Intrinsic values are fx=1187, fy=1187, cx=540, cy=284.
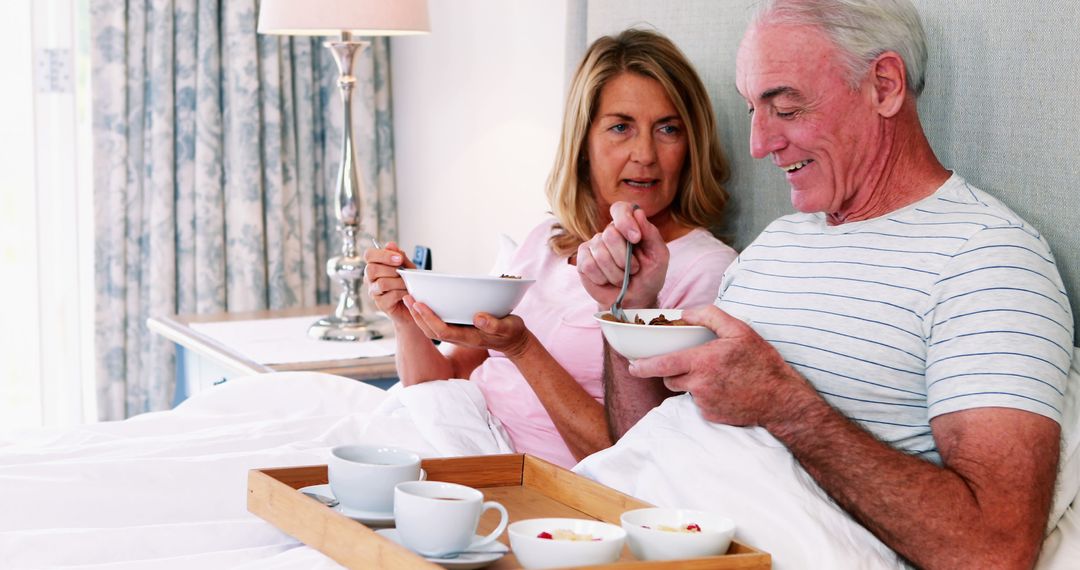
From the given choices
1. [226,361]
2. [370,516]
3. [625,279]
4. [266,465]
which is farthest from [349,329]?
[370,516]

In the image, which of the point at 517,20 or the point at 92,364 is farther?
the point at 92,364

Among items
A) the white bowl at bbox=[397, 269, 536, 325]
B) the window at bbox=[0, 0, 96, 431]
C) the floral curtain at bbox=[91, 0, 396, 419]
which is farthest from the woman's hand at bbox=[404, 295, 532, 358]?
the window at bbox=[0, 0, 96, 431]

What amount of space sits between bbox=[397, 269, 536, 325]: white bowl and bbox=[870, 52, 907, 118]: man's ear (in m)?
0.48

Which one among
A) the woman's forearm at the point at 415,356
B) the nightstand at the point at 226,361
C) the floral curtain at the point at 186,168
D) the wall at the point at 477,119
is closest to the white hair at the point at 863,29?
the woman's forearm at the point at 415,356

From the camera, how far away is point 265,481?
124 centimetres

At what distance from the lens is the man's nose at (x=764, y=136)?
1451 millimetres

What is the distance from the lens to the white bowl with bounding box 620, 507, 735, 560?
1.00 m

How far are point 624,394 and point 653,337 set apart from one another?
32 centimetres

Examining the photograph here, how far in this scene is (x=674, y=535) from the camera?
1.00 meters

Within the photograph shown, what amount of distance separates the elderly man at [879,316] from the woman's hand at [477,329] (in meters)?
0.12

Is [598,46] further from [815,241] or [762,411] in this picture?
[762,411]

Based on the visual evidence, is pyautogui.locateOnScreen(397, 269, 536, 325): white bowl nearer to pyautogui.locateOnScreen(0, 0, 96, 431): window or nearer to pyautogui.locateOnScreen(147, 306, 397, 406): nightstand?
pyautogui.locateOnScreen(147, 306, 397, 406): nightstand

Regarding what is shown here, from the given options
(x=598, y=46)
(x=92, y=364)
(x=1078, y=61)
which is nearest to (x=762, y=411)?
(x=1078, y=61)

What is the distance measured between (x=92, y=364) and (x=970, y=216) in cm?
275
